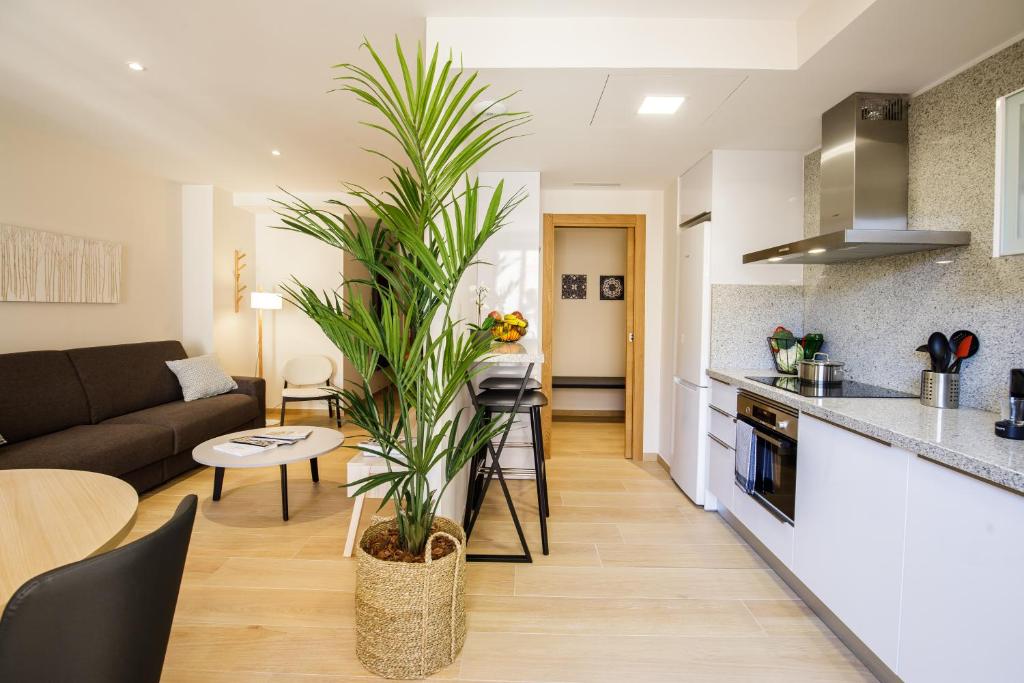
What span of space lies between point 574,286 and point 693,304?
2.77m

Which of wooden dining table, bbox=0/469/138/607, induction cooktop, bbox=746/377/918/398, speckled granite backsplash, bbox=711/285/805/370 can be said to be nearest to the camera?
wooden dining table, bbox=0/469/138/607

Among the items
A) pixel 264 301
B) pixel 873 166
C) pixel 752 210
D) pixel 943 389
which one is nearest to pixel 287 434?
pixel 264 301

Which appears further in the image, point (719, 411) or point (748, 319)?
point (748, 319)

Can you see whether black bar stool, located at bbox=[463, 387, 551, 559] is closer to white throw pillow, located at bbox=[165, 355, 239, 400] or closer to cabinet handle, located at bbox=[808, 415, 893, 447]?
cabinet handle, located at bbox=[808, 415, 893, 447]

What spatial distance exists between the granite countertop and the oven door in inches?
7.5

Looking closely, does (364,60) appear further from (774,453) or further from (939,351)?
(939,351)

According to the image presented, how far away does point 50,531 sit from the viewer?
113 centimetres

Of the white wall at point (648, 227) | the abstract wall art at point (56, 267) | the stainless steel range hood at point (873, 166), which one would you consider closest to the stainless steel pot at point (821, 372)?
the stainless steel range hood at point (873, 166)

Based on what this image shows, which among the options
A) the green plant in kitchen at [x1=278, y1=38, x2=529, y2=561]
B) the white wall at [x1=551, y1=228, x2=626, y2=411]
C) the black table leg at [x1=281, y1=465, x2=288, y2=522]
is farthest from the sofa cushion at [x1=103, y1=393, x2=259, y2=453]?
the white wall at [x1=551, y1=228, x2=626, y2=411]

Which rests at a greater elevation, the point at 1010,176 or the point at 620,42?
the point at 620,42

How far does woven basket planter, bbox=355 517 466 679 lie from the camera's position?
5.48ft

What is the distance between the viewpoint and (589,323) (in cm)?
620

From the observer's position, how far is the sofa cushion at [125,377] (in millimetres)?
3639

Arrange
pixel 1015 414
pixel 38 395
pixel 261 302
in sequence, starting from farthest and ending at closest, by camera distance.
Answer: 1. pixel 261 302
2. pixel 38 395
3. pixel 1015 414
